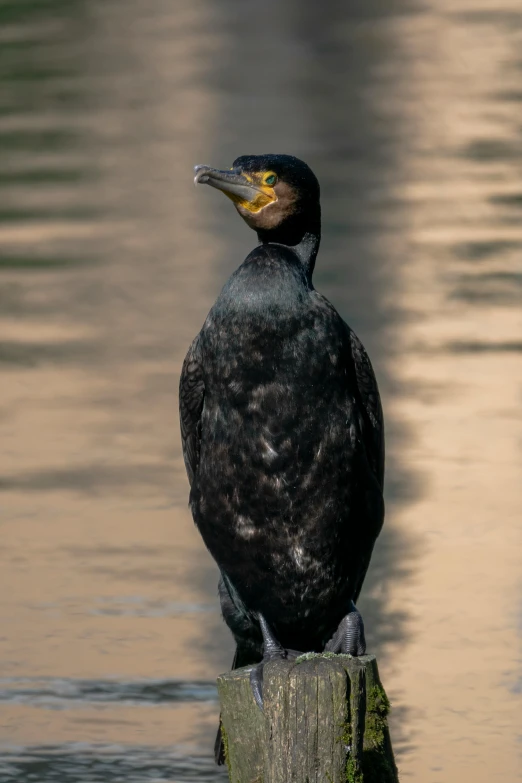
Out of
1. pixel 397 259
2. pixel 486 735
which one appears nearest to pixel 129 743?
pixel 486 735

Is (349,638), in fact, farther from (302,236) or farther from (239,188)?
(239,188)

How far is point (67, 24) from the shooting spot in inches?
1060

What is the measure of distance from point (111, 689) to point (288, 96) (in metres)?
14.8

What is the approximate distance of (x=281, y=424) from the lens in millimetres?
4691

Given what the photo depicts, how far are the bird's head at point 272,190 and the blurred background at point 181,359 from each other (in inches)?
95.9

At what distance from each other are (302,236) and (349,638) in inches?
44.4

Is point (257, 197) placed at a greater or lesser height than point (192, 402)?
greater

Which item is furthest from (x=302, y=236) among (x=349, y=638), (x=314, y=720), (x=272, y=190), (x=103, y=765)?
(x=103, y=765)

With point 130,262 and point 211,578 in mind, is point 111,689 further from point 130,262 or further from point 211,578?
point 130,262

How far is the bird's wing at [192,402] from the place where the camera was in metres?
4.91

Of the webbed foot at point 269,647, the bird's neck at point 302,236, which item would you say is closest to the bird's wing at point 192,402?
the bird's neck at point 302,236

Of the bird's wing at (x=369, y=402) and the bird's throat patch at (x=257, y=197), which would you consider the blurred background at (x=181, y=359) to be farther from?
the bird's throat patch at (x=257, y=197)

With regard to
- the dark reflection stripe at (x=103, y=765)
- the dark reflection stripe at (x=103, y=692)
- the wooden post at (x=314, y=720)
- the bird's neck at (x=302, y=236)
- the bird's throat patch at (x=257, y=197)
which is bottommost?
the dark reflection stripe at (x=103, y=765)

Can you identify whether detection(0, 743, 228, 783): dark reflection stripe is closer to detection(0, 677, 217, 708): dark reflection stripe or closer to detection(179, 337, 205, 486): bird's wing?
detection(0, 677, 217, 708): dark reflection stripe
